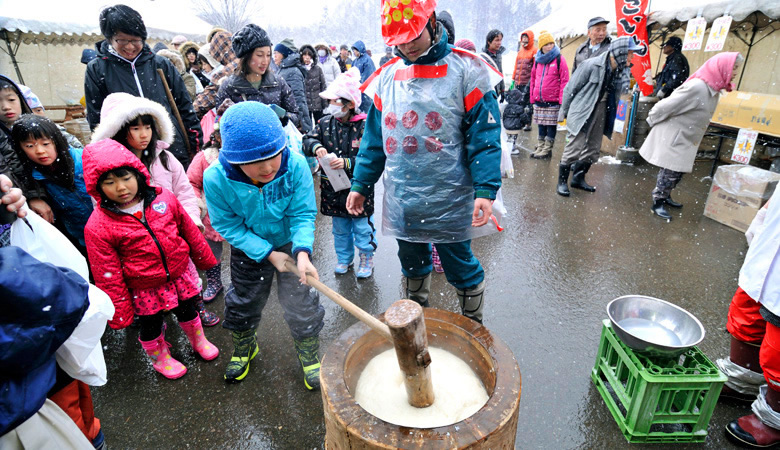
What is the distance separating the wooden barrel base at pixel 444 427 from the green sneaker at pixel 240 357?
110 centimetres

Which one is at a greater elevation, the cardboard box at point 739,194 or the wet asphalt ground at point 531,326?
A: the cardboard box at point 739,194

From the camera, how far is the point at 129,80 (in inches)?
136

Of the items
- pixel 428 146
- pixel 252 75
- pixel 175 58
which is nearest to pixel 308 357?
pixel 428 146

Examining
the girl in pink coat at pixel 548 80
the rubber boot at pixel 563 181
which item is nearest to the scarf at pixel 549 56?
the girl in pink coat at pixel 548 80

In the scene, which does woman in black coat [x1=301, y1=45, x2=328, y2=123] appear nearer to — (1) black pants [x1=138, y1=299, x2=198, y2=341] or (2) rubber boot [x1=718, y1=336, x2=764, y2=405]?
(1) black pants [x1=138, y1=299, x2=198, y2=341]

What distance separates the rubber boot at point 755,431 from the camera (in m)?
2.05

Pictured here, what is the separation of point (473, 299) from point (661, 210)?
382 cm

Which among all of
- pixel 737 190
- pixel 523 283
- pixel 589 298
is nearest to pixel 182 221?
pixel 523 283

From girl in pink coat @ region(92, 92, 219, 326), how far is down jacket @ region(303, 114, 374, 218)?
101 cm

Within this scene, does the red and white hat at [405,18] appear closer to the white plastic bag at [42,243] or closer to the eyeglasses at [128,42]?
the white plastic bag at [42,243]

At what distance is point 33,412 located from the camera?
Answer: 1.26m

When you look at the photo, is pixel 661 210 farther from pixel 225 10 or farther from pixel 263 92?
pixel 225 10

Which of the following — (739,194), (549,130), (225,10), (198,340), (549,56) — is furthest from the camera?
(225,10)

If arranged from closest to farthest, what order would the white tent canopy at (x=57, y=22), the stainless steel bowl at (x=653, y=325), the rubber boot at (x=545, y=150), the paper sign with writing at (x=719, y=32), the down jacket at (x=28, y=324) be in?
1. the down jacket at (x=28, y=324)
2. the stainless steel bowl at (x=653, y=325)
3. the paper sign with writing at (x=719, y=32)
4. the rubber boot at (x=545, y=150)
5. the white tent canopy at (x=57, y=22)
